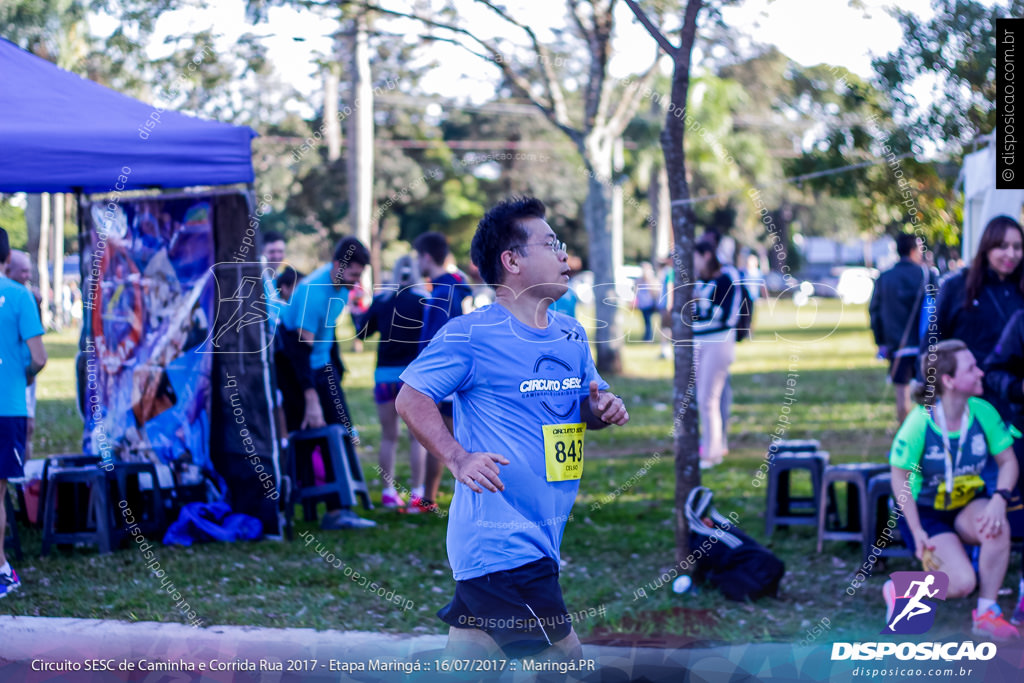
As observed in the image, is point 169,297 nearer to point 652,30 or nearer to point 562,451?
point 652,30

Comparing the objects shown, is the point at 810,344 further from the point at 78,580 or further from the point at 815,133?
the point at 78,580

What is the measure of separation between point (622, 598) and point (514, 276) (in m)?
2.93

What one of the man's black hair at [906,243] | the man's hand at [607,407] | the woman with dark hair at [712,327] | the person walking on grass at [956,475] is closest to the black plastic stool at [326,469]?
the woman with dark hair at [712,327]

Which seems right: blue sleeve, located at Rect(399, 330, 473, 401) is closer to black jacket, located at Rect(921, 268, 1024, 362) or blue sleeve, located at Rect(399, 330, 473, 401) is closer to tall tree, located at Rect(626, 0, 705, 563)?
tall tree, located at Rect(626, 0, 705, 563)

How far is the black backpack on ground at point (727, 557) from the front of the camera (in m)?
5.33

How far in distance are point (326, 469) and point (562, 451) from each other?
463 cm

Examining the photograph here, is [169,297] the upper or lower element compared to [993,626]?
upper

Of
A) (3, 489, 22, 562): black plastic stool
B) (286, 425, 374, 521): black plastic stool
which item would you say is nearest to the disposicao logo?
(286, 425, 374, 521): black plastic stool

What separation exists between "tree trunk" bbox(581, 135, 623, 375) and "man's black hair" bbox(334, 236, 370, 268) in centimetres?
868

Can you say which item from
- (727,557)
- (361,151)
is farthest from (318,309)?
(361,151)

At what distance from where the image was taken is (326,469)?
7.34 metres

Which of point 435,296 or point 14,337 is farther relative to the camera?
point 435,296

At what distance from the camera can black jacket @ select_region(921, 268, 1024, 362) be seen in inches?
215

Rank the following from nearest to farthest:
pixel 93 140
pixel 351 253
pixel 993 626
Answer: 1. pixel 993 626
2. pixel 93 140
3. pixel 351 253
